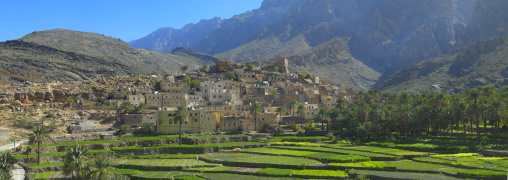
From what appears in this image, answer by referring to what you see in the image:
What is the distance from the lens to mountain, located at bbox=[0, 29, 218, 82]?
12289cm

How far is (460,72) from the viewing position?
517ft

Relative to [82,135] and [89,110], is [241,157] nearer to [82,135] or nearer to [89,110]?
[82,135]

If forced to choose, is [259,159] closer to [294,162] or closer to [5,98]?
[294,162]

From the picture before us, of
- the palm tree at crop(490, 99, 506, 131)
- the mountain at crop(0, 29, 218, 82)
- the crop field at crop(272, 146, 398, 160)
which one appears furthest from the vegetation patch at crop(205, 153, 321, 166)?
the mountain at crop(0, 29, 218, 82)

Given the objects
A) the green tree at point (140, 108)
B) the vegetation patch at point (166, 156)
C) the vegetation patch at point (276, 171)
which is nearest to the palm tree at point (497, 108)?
the vegetation patch at point (276, 171)

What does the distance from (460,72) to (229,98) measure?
321 ft

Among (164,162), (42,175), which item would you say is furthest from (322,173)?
(42,175)

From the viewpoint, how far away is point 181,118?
75.9 m

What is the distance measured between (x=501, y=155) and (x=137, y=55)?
157804mm

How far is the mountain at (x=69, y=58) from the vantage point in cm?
12289

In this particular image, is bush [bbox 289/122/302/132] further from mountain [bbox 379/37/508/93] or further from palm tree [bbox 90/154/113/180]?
mountain [bbox 379/37/508/93]

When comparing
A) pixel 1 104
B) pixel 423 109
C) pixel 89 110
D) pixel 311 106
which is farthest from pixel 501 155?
pixel 1 104

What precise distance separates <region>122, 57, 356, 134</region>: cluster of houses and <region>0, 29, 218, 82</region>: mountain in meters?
36.2

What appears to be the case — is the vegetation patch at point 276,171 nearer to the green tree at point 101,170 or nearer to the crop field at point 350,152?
the crop field at point 350,152
